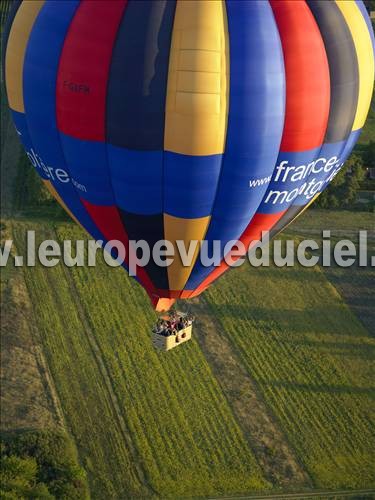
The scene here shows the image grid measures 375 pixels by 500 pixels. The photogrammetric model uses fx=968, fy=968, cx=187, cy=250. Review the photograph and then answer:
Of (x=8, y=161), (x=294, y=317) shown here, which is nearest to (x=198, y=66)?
(x=294, y=317)

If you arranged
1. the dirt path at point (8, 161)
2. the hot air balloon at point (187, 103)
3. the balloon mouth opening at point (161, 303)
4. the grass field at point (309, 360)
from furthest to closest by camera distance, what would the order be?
the dirt path at point (8, 161), the grass field at point (309, 360), the balloon mouth opening at point (161, 303), the hot air balloon at point (187, 103)

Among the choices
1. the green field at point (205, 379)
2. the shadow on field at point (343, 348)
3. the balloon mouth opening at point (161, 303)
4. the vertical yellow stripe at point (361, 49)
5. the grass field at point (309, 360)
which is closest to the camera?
the vertical yellow stripe at point (361, 49)

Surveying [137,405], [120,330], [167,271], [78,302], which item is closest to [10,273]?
[78,302]

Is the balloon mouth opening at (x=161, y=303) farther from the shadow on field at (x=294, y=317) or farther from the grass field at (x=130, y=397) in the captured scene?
the shadow on field at (x=294, y=317)

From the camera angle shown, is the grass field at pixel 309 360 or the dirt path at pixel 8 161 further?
the dirt path at pixel 8 161

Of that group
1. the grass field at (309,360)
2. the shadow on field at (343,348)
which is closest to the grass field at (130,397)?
the grass field at (309,360)

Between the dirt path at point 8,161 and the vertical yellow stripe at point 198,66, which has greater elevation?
the vertical yellow stripe at point 198,66

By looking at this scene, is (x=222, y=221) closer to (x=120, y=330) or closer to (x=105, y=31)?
(x=105, y=31)

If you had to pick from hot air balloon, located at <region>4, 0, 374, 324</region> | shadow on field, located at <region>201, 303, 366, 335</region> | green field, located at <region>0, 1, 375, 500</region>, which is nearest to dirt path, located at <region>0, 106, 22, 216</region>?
green field, located at <region>0, 1, 375, 500</region>

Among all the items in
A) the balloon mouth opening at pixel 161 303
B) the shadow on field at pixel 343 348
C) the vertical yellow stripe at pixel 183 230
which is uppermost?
the vertical yellow stripe at pixel 183 230
